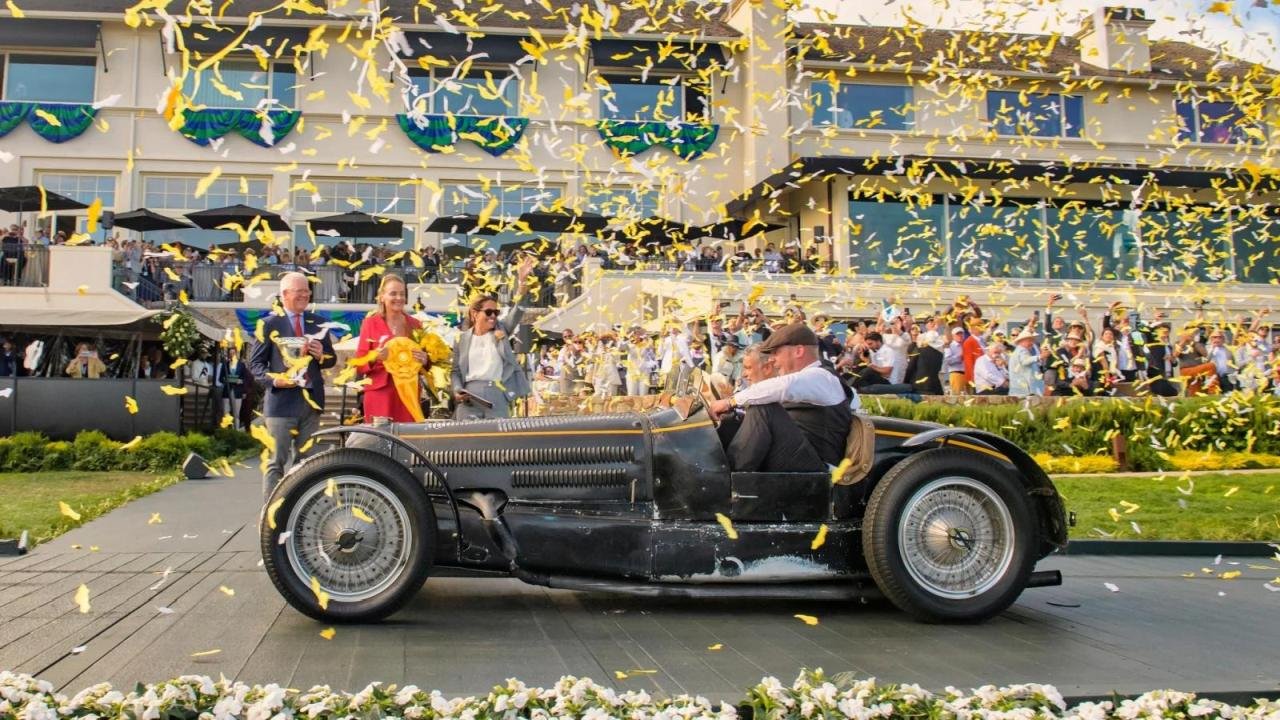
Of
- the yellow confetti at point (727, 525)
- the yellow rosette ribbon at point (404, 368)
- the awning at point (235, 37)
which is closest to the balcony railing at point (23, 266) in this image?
the awning at point (235, 37)

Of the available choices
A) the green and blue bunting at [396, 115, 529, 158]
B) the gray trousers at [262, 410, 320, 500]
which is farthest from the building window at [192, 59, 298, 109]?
the gray trousers at [262, 410, 320, 500]

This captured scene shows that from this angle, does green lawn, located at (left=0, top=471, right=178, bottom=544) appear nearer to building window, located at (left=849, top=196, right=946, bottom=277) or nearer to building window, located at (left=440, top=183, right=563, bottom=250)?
building window, located at (left=440, top=183, right=563, bottom=250)

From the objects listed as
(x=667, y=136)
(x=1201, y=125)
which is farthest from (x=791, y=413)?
(x=1201, y=125)

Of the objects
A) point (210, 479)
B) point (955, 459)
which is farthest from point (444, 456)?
point (210, 479)

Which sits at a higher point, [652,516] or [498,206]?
[498,206]

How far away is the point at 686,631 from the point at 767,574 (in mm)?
590

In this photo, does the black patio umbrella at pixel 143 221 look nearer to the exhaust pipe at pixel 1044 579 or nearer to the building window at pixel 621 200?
the building window at pixel 621 200

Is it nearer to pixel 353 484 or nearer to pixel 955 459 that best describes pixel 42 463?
pixel 353 484

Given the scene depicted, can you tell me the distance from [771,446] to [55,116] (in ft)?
107

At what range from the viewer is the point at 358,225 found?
92.6ft

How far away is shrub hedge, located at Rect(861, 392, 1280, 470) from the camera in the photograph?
15.3m

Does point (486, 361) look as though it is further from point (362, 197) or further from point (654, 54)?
point (654, 54)

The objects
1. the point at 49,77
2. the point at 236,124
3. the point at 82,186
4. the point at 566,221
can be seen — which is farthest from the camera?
the point at 49,77

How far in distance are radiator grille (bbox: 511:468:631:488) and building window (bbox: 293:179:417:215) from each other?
28.3 metres
